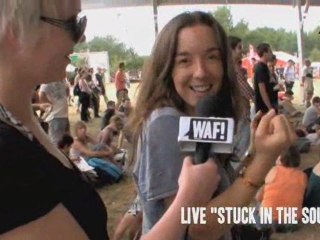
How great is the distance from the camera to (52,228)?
0.76m

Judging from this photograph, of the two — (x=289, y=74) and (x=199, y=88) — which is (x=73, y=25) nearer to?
(x=199, y=88)

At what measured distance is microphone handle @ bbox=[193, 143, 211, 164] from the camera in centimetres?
105

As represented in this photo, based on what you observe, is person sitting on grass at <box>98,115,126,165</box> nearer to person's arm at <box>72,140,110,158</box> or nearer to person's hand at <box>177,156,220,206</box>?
person's arm at <box>72,140,110,158</box>

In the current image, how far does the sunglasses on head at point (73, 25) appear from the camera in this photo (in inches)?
33.4

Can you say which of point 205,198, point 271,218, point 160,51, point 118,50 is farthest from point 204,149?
point 118,50

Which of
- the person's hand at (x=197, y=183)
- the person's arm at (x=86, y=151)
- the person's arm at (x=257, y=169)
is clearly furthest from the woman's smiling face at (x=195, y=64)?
the person's arm at (x=86, y=151)

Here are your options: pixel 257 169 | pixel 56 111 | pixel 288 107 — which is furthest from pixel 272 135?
pixel 288 107

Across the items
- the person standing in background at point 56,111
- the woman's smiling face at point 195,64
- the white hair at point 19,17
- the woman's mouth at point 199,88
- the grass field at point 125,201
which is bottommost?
the grass field at point 125,201

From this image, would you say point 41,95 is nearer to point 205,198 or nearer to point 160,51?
point 160,51

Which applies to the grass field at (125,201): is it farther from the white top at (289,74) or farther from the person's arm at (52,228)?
the white top at (289,74)

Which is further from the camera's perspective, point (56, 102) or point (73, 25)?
point (56, 102)

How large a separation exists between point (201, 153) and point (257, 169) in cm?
29

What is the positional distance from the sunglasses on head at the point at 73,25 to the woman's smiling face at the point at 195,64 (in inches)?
20.0

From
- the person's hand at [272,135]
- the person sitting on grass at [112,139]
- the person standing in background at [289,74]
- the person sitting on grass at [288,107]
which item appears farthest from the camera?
the person standing in background at [289,74]
